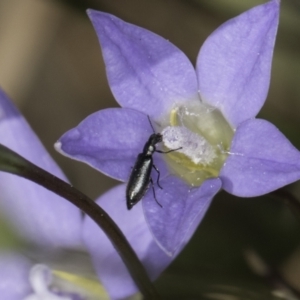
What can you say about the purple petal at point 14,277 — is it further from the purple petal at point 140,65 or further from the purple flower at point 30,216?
the purple petal at point 140,65

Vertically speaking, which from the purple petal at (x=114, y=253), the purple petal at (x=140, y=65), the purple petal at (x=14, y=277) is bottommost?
the purple petal at (x=14, y=277)

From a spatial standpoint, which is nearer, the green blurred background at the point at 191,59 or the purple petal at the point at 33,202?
the purple petal at the point at 33,202

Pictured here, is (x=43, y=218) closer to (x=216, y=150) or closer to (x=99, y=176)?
(x=216, y=150)

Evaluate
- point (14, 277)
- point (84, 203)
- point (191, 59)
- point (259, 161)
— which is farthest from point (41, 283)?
point (191, 59)

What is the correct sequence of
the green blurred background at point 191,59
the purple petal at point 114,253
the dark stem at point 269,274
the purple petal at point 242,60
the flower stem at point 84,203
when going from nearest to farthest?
the flower stem at point 84,203 → the purple petal at point 242,60 → the purple petal at point 114,253 → the dark stem at point 269,274 → the green blurred background at point 191,59

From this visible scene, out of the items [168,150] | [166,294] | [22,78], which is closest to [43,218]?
[168,150]

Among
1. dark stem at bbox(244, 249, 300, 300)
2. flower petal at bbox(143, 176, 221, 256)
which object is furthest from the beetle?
dark stem at bbox(244, 249, 300, 300)

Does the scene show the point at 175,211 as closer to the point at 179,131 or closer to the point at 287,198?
the point at 179,131

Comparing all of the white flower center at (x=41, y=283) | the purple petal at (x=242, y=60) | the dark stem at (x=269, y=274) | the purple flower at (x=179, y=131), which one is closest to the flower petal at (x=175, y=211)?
the purple flower at (x=179, y=131)
